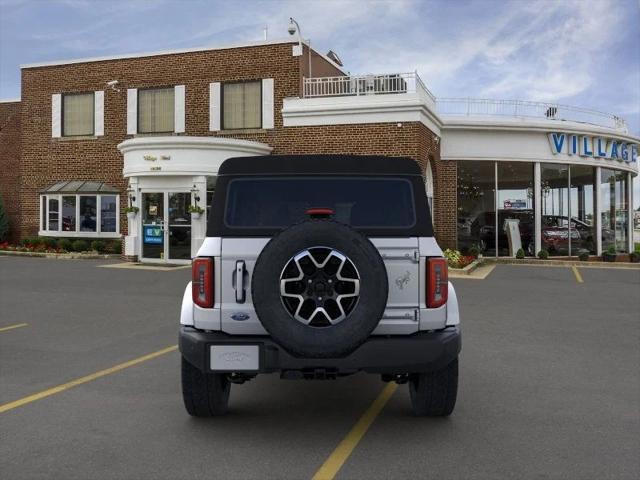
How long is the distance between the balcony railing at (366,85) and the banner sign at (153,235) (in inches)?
273

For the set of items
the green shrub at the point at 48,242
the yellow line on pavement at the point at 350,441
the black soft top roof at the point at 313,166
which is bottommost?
the yellow line on pavement at the point at 350,441

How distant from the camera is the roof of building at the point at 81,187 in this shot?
77.9ft

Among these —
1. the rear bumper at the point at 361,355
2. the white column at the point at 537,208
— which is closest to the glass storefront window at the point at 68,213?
the white column at the point at 537,208

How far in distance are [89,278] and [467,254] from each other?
1315 cm

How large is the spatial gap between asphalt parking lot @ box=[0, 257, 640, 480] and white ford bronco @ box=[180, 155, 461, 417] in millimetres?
423

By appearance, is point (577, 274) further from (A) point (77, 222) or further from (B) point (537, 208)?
(A) point (77, 222)

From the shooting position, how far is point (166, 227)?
19812 mm

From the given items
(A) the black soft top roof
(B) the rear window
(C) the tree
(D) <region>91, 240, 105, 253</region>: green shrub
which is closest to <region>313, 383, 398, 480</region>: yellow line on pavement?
(B) the rear window

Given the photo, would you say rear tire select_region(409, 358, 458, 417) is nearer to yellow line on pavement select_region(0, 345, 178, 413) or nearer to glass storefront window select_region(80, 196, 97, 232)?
yellow line on pavement select_region(0, 345, 178, 413)

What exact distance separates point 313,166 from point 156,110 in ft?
67.1

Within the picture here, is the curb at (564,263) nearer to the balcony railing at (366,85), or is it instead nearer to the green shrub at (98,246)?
the balcony railing at (366,85)

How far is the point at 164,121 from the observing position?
23.6 m

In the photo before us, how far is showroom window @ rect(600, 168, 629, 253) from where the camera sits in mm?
25281

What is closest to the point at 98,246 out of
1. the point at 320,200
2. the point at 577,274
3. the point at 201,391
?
the point at 577,274
